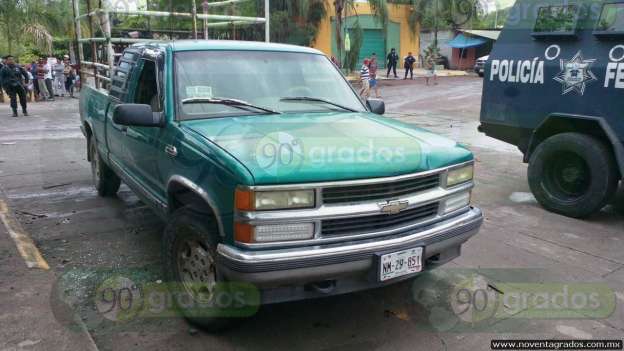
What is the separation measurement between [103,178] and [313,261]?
4.36m

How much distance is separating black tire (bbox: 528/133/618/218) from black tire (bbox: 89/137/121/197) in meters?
4.91

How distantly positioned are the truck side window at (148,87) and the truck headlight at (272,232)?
1.72 meters

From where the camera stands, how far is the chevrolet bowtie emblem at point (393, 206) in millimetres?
3074

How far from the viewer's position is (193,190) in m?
3.26

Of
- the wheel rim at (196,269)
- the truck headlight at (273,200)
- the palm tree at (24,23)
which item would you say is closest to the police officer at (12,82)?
the palm tree at (24,23)

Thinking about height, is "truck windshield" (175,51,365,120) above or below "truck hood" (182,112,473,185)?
above

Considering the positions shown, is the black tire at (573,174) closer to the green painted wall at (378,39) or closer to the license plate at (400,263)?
the license plate at (400,263)

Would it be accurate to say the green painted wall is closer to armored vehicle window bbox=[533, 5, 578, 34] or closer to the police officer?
the police officer

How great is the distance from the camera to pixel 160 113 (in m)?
3.79

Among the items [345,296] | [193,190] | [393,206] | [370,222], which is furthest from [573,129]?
[193,190]

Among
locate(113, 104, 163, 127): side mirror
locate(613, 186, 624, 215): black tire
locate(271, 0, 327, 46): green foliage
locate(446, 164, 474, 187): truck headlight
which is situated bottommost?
locate(613, 186, 624, 215): black tire

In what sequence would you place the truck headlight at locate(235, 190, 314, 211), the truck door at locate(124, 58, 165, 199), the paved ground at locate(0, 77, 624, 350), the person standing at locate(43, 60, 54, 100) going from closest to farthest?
1. the truck headlight at locate(235, 190, 314, 211)
2. the paved ground at locate(0, 77, 624, 350)
3. the truck door at locate(124, 58, 165, 199)
4. the person standing at locate(43, 60, 54, 100)

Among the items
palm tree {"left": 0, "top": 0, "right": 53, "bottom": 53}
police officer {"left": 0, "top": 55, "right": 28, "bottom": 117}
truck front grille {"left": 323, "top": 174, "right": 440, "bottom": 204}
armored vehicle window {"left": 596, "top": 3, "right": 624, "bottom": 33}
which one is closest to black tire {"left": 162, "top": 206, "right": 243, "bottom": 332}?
truck front grille {"left": 323, "top": 174, "right": 440, "bottom": 204}

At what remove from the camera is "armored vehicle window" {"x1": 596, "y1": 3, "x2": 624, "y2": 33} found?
526cm
